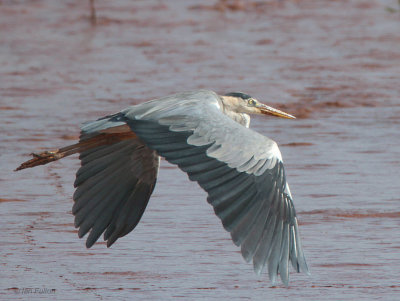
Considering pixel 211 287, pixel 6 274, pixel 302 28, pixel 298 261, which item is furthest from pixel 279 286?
pixel 302 28

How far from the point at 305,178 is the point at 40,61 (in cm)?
666

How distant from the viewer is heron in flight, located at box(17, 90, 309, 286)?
5027 mm

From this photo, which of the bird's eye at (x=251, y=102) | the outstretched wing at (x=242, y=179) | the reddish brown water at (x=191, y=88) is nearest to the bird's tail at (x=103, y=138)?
the outstretched wing at (x=242, y=179)

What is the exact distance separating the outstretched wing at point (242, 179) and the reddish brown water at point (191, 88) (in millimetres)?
604

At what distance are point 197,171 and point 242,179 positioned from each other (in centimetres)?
21

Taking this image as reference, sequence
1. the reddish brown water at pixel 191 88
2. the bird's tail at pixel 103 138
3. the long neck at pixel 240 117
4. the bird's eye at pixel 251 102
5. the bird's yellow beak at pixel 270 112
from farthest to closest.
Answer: the bird's yellow beak at pixel 270 112
the bird's eye at pixel 251 102
the long neck at pixel 240 117
the bird's tail at pixel 103 138
the reddish brown water at pixel 191 88

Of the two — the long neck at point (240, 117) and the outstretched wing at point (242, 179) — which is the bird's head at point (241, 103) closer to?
the long neck at point (240, 117)

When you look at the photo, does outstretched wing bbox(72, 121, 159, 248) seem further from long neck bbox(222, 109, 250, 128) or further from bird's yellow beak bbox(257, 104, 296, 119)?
bird's yellow beak bbox(257, 104, 296, 119)

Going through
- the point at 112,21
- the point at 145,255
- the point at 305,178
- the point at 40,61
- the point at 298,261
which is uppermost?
the point at 298,261

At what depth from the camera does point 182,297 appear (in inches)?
220

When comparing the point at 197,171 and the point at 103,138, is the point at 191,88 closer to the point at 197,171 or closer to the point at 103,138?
the point at 103,138

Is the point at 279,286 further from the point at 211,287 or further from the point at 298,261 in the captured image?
the point at 298,261

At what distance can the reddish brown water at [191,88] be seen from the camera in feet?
19.6

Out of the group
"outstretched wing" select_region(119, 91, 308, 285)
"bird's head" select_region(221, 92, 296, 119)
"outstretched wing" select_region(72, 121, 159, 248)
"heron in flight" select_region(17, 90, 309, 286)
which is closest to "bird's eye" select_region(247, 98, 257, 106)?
"bird's head" select_region(221, 92, 296, 119)
